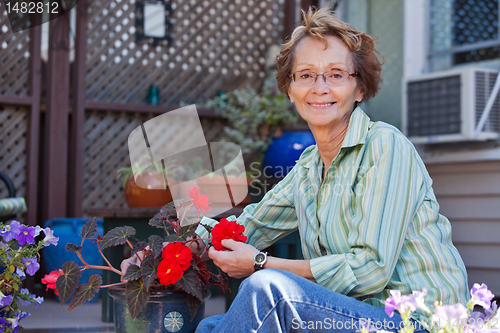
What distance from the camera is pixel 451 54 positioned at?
3.55 meters

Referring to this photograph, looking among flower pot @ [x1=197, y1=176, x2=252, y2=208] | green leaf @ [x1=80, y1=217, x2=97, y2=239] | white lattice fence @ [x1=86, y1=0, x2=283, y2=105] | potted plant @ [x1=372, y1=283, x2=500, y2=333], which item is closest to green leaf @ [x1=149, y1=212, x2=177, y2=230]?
green leaf @ [x1=80, y1=217, x2=97, y2=239]

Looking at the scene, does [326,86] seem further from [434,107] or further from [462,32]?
[462,32]

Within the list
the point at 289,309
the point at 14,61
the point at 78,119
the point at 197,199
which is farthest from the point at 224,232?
the point at 14,61

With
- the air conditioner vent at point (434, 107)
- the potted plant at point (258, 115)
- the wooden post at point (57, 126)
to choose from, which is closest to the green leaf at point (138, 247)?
the potted plant at point (258, 115)

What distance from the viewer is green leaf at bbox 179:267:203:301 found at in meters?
1.17

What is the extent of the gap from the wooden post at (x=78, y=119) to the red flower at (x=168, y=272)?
277 centimetres

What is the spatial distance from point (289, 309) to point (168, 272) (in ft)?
1.00

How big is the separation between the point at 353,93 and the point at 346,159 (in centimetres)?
22

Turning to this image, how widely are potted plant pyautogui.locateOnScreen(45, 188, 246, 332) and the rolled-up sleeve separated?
267 mm

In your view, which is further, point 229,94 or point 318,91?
point 229,94

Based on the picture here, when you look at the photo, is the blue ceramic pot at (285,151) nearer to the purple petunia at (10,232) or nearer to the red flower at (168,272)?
the purple petunia at (10,232)

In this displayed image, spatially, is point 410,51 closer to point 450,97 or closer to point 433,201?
point 450,97

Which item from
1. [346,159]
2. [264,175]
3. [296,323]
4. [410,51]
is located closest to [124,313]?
[296,323]

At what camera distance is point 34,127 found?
12.1ft
